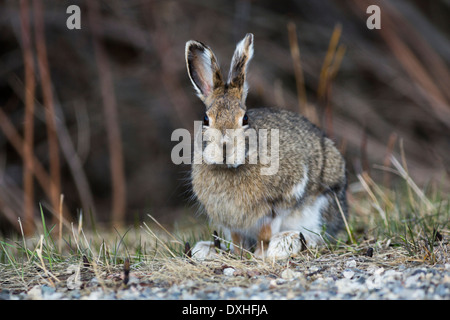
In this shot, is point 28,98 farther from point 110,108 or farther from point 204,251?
point 204,251

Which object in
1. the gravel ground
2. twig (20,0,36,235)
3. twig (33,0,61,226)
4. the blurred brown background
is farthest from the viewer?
the blurred brown background

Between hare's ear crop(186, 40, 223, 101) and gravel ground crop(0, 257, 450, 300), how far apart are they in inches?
57.4

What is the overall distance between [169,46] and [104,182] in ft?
12.8

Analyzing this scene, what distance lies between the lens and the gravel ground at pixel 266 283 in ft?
9.70

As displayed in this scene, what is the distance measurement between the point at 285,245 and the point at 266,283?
876mm

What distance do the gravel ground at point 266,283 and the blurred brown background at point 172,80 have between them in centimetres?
333

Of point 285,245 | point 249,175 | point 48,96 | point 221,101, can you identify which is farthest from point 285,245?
point 48,96

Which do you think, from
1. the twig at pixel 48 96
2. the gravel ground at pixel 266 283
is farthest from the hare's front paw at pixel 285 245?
the twig at pixel 48 96

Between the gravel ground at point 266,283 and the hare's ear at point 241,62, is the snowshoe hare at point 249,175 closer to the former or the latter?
the hare's ear at point 241,62

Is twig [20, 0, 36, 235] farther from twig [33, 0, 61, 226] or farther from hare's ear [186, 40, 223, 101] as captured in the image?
hare's ear [186, 40, 223, 101]

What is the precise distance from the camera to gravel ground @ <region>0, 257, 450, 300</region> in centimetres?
296

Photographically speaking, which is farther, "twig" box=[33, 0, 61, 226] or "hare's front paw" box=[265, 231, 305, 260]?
"twig" box=[33, 0, 61, 226]

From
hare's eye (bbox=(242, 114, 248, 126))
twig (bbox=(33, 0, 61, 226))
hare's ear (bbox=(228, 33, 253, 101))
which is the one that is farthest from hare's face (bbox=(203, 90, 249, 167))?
twig (bbox=(33, 0, 61, 226))
